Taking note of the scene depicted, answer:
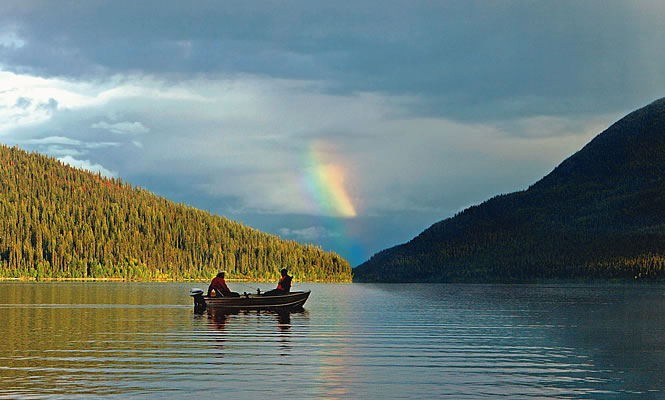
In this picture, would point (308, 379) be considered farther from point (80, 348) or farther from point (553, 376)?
point (80, 348)

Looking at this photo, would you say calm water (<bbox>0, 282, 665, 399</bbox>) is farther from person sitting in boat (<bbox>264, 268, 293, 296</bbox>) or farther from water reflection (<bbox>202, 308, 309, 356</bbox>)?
person sitting in boat (<bbox>264, 268, 293, 296</bbox>)

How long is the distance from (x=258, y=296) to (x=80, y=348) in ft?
116

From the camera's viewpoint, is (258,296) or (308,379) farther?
(258,296)

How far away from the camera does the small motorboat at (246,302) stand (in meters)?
76.4

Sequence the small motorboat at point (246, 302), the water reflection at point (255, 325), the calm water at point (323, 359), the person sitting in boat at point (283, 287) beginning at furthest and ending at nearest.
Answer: the person sitting in boat at point (283, 287)
the small motorboat at point (246, 302)
the water reflection at point (255, 325)
the calm water at point (323, 359)

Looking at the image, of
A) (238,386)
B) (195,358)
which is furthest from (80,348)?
(238,386)

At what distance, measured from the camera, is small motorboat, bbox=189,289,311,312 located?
251 feet

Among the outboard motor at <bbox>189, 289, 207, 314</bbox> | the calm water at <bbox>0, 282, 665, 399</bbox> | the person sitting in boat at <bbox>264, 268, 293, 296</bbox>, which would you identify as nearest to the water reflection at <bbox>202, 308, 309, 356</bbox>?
the calm water at <bbox>0, 282, 665, 399</bbox>

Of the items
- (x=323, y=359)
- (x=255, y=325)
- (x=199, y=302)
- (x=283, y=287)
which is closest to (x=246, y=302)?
(x=199, y=302)

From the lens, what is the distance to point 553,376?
116ft

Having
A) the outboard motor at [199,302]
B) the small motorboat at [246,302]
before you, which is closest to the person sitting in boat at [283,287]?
the small motorboat at [246,302]

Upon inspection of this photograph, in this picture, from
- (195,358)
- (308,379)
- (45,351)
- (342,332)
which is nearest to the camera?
(308,379)

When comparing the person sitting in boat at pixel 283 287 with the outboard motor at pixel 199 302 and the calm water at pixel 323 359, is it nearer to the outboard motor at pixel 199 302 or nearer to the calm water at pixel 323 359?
the outboard motor at pixel 199 302

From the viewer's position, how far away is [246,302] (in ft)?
255
